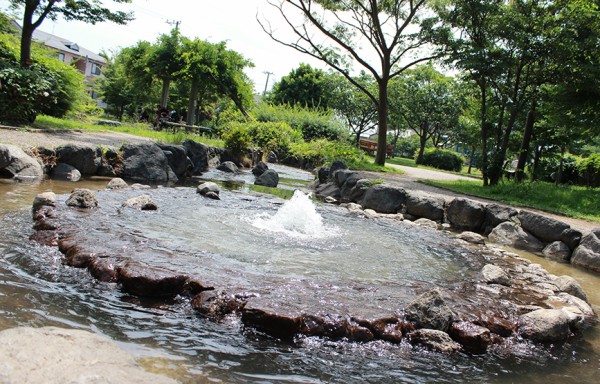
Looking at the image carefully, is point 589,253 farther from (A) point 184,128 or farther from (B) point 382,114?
(A) point 184,128

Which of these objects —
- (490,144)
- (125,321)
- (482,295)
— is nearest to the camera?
(125,321)

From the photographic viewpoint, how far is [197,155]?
1414cm

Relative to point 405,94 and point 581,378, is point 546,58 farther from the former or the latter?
point 405,94

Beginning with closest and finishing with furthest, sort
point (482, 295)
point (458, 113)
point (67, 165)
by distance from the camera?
point (482, 295) → point (67, 165) → point (458, 113)

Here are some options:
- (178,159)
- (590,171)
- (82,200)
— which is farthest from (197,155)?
(590,171)

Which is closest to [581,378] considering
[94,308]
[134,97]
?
[94,308]

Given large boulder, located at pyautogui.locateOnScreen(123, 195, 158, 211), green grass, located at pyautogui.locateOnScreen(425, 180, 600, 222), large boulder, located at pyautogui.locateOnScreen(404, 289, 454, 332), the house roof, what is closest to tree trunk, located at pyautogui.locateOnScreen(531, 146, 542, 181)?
green grass, located at pyautogui.locateOnScreen(425, 180, 600, 222)

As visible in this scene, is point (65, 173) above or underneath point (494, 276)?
underneath

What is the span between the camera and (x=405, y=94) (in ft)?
120

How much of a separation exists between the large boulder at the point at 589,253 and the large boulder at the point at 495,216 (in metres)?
1.50

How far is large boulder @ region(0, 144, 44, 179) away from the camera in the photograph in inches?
326

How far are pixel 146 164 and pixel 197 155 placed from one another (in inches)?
115

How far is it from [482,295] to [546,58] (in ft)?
34.0

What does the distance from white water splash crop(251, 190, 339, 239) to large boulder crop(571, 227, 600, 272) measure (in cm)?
422
